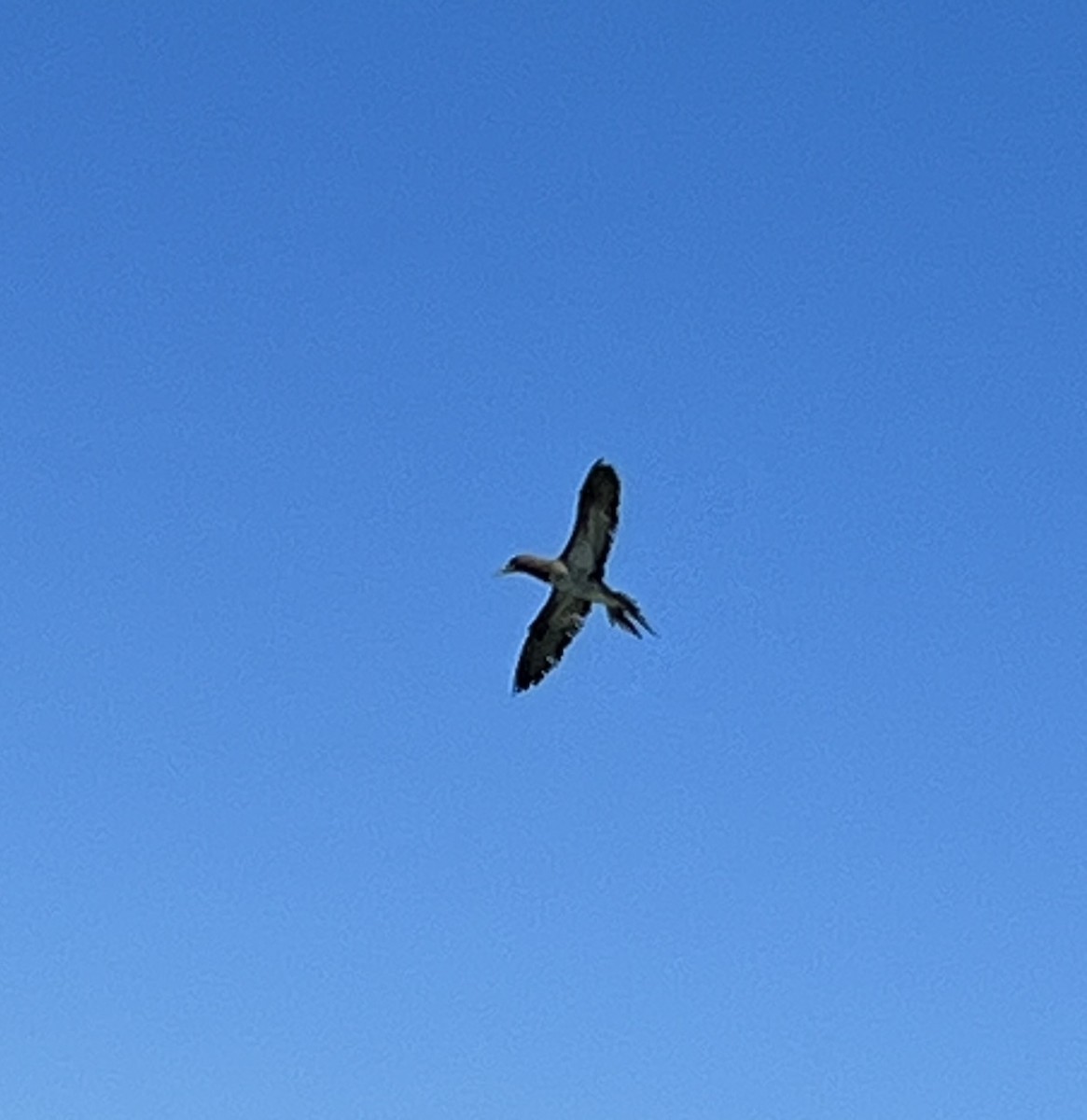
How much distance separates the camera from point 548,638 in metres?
76.9

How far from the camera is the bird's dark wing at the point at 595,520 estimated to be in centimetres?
7194

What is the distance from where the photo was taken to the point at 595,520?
237ft

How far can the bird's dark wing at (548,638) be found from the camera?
75.7 metres

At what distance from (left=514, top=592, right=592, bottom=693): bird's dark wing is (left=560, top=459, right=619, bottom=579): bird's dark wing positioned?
2.78 m

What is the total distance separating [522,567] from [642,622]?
5585 millimetres

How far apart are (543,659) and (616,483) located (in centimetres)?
728

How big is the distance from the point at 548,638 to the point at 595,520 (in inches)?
232

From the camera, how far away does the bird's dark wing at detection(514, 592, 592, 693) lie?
75688 millimetres

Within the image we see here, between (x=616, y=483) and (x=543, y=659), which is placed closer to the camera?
(x=616, y=483)

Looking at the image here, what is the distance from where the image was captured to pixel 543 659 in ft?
253

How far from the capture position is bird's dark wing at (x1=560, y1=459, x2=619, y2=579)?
2832 inches

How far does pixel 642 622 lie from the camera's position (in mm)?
70000

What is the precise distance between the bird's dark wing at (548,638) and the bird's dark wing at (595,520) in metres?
2.78

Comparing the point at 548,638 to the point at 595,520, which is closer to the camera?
the point at 595,520
